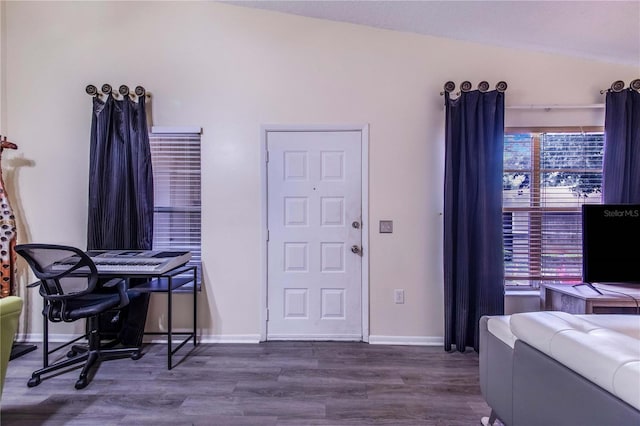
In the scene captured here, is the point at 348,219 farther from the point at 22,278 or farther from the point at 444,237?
the point at 22,278

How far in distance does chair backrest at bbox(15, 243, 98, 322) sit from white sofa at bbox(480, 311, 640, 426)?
8.33 ft

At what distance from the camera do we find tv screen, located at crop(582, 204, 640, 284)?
237 cm

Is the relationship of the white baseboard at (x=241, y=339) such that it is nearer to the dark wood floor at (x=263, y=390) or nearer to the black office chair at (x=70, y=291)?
the dark wood floor at (x=263, y=390)

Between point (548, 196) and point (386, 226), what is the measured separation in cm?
154

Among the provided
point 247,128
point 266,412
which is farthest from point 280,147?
point 266,412

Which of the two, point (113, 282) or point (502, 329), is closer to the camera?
point (502, 329)

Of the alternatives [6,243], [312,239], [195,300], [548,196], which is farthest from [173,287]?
[548,196]

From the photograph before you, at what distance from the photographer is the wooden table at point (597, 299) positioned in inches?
86.8

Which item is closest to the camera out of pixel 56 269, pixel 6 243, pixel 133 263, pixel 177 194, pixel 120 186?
pixel 56 269

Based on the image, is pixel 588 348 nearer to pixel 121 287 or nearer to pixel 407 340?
pixel 407 340

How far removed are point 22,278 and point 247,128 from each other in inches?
101

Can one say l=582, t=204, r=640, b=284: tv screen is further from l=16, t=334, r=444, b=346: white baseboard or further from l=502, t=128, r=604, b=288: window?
l=16, t=334, r=444, b=346: white baseboard

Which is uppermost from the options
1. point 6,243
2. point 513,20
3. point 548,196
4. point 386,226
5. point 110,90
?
point 513,20

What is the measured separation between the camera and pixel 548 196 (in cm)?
288
